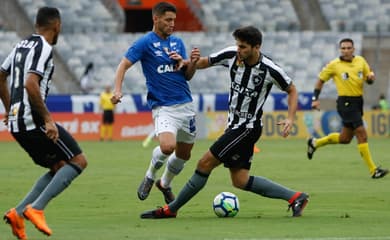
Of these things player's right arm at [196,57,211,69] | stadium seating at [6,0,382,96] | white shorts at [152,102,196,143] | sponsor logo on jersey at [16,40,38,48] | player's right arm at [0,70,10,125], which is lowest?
stadium seating at [6,0,382,96]

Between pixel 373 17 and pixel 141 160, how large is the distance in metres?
21.5

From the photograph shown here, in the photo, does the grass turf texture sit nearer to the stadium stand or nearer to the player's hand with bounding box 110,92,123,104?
the player's hand with bounding box 110,92,123,104

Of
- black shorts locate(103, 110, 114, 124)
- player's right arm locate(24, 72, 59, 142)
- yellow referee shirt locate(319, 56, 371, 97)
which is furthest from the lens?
black shorts locate(103, 110, 114, 124)

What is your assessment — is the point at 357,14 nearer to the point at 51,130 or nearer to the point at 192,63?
the point at 192,63

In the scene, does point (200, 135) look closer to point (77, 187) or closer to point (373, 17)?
point (373, 17)

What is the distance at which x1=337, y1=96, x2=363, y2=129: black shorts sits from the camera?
705 inches

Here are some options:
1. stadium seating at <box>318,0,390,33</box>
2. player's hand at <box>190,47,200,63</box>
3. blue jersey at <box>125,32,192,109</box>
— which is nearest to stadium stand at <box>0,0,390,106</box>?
stadium seating at <box>318,0,390,33</box>

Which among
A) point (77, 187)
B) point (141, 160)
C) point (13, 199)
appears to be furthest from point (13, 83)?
point (141, 160)

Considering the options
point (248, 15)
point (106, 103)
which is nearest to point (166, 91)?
point (106, 103)

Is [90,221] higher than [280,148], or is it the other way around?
[90,221]

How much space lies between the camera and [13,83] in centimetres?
977

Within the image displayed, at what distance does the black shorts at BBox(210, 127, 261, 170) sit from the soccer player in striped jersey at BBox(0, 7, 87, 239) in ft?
6.13

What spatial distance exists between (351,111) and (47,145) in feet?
29.8

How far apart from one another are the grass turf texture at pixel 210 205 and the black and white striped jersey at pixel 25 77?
1.03 m
